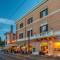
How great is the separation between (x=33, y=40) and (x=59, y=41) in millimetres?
13329

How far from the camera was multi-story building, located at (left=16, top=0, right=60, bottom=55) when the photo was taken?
142ft

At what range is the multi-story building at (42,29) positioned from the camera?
43156 mm

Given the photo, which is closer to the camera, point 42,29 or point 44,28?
point 44,28

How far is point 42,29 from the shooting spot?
166ft

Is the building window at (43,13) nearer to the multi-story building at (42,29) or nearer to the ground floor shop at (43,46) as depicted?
the multi-story building at (42,29)

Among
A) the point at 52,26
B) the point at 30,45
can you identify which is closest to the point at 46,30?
the point at 52,26

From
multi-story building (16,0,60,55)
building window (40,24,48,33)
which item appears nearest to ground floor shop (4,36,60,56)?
multi-story building (16,0,60,55)

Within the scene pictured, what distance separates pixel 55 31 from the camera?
43.1m

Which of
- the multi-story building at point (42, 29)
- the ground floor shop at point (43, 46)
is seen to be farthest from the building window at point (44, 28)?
the ground floor shop at point (43, 46)

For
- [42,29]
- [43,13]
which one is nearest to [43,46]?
[42,29]

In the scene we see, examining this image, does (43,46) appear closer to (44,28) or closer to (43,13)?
(44,28)

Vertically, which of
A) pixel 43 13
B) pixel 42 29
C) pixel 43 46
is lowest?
pixel 43 46

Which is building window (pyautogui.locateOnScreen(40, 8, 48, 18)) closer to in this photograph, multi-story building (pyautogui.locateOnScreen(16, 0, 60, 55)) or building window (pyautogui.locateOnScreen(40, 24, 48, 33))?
multi-story building (pyautogui.locateOnScreen(16, 0, 60, 55))

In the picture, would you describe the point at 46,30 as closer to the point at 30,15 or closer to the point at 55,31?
the point at 55,31
